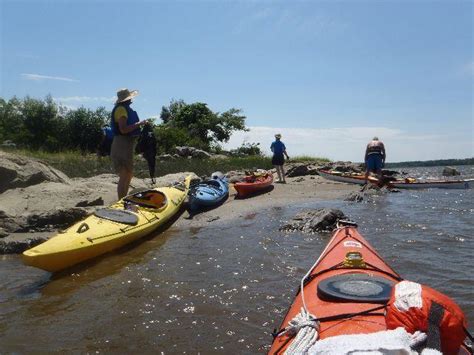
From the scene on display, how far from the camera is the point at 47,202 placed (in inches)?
284

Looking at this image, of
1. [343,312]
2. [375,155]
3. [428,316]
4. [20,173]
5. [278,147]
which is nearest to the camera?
[428,316]

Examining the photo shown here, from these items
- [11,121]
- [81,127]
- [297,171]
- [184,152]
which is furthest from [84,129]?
[297,171]

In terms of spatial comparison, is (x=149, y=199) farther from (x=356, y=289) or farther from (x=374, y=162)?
(x=374, y=162)

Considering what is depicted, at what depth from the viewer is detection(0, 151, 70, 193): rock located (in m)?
7.92

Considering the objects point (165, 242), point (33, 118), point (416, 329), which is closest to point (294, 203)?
point (165, 242)

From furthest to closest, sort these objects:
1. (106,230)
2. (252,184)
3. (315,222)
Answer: (252,184)
(315,222)
(106,230)

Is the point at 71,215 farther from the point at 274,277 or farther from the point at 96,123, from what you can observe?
the point at 96,123

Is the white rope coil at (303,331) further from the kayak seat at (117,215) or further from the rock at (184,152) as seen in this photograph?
the rock at (184,152)

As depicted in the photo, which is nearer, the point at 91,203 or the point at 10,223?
the point at 10,223

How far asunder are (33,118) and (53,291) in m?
32.1

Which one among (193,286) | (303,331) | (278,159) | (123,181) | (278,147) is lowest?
(193,286)

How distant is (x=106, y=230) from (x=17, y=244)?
1437mm

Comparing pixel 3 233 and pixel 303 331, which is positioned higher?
pixel 303 331

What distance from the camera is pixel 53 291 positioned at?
13.9 feet
